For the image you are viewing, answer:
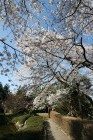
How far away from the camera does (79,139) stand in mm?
16266

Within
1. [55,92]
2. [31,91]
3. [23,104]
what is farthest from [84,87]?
[23,104]

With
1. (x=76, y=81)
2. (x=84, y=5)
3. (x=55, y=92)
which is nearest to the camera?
(x=84, y=5)

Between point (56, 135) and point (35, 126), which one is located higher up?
→ point (35, 126)

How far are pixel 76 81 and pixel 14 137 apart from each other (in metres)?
10.8

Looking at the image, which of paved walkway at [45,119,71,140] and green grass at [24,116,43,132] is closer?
paved walkway at [45,119,71,140]

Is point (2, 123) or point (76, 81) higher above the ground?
point (76, 81)

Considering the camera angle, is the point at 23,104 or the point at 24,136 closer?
the point at 24,136

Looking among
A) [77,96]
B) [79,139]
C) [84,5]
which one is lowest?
[79,139]

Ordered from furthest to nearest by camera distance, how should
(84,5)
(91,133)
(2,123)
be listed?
(2,123) → (84,5) → (91,133)

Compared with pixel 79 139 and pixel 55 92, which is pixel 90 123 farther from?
pixel 55 92

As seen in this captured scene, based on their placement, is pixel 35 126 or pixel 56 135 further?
pixel 35 126

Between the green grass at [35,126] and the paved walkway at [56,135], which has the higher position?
the green grass at [35,126]

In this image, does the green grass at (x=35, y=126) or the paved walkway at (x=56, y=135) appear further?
the green grass at (x=35, y=126)

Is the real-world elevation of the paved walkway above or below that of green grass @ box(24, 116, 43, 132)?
below
